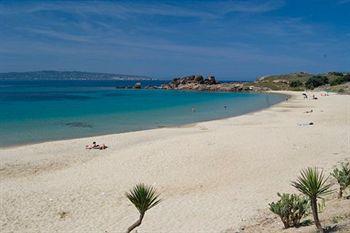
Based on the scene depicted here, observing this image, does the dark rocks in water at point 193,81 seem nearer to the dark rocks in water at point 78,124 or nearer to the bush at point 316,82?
the bush at point 316,82

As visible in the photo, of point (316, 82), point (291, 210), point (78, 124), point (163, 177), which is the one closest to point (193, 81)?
point (316, 82)

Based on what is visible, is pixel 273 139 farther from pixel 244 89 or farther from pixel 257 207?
pixel 244 89

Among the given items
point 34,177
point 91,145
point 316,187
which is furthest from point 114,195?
point 91,145

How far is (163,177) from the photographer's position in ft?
59.0

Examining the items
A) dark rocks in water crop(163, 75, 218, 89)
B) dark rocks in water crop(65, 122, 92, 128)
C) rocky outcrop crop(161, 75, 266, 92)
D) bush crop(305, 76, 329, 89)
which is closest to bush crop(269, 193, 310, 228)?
dark rocks in water crop(65, 122, 92, 128)

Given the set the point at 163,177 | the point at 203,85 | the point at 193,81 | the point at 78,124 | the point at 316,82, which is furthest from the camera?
the point at 193,81

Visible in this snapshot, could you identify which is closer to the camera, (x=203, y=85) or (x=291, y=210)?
(x=291, y=210)

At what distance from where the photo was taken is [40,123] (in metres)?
40.7

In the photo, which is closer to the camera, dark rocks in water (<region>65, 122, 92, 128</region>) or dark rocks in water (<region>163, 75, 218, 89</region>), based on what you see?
dark rocks in water (<region>65, 122, 92, 128</region>)

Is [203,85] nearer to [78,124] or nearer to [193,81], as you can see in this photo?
[193,81]

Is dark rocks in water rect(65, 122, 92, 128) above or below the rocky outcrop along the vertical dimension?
below

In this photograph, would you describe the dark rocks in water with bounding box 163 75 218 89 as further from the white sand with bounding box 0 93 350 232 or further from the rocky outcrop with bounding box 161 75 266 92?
the white sand with bounding box 0 93 350 232

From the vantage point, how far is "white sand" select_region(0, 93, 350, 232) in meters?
12.9

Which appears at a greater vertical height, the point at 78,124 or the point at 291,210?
the point at 291,210
